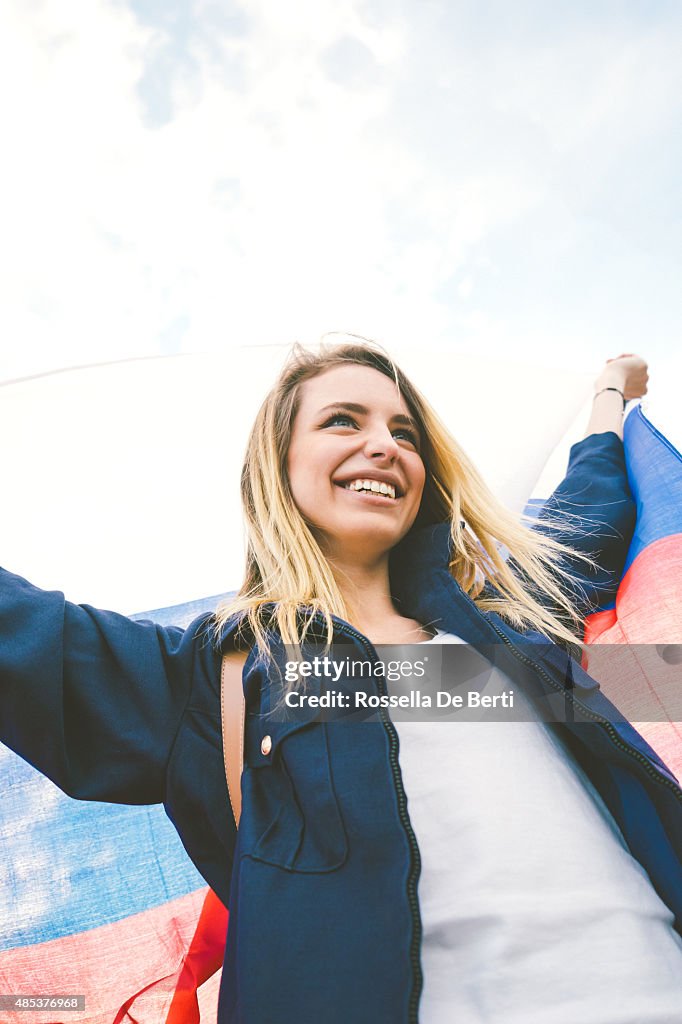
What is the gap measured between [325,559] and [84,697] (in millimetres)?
636

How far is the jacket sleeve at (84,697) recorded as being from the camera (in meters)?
1.08

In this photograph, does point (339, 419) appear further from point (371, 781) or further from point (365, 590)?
point (371, 781)

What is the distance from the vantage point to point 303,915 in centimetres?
92

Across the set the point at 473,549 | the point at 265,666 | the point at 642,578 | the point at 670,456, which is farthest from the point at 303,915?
the point at 670,456

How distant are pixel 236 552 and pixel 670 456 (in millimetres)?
1384

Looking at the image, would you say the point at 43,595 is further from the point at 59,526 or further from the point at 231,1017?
the point at 59,526

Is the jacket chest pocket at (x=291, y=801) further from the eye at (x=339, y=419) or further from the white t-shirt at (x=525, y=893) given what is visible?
the eye at (x=339, y=419)

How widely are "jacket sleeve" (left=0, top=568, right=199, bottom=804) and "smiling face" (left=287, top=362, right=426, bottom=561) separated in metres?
0.53

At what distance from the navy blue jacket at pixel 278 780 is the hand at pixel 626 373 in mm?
1360

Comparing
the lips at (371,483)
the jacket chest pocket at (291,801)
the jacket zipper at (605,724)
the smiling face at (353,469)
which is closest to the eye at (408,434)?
the smiling face at (353,469)

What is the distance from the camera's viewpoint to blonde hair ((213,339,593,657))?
1424 mm

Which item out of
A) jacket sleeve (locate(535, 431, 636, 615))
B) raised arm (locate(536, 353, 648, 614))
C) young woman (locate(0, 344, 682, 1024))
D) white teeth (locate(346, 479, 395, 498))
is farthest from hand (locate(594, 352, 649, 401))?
white teeth (locate(346, 479, 395, 498))

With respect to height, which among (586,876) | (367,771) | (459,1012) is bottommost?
(459,1012)
